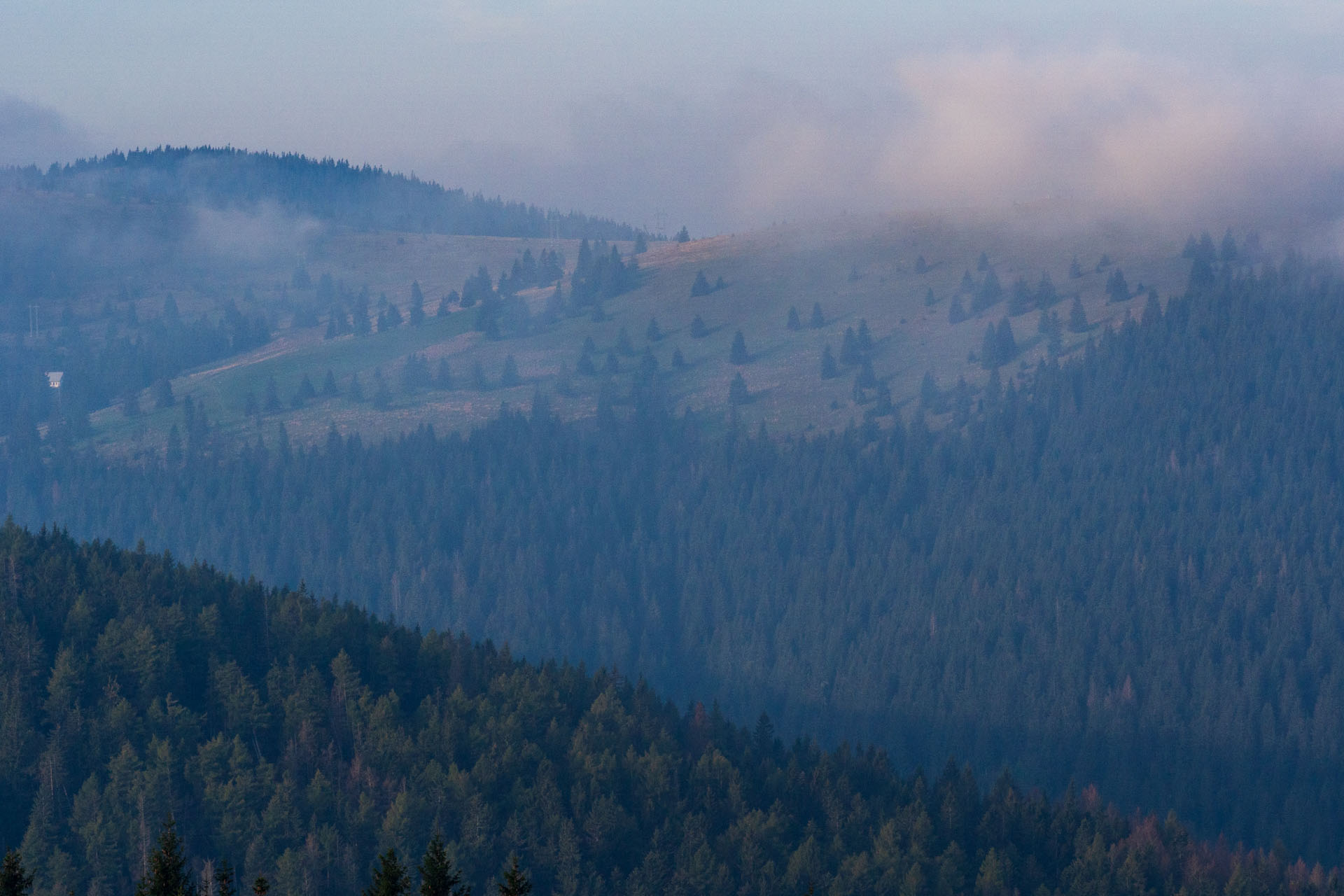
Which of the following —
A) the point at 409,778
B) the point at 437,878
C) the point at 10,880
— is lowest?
the point at 409,778

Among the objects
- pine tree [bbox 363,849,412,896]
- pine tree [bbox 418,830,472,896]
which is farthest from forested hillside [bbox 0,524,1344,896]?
pine tree [bbox 363,849,412,896]

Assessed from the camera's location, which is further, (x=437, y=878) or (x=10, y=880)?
(x=437, y=878)

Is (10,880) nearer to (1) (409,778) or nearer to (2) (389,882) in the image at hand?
(2) (389,882)

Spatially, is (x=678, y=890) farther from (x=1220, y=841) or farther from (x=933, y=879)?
(x=1220, y=841)

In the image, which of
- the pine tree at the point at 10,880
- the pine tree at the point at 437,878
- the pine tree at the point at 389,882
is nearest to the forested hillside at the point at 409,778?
the pine tree at the point at 437,878

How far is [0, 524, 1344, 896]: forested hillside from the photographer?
473ft

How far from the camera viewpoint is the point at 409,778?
512ft

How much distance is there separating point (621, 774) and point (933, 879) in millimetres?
27414

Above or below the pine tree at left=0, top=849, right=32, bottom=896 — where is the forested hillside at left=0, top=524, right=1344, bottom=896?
below

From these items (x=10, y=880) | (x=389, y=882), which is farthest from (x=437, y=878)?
(x=10, y=880)

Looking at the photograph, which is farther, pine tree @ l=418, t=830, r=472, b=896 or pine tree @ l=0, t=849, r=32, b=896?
pine tree @ l=418, t=830, r=472, b=896

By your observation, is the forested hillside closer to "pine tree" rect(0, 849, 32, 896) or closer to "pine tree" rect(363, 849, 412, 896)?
"pine tree" rect(363, 849, 412, 896)

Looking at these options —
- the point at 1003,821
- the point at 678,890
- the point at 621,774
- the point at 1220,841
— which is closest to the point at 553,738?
the point at 621,774

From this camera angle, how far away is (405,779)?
15500cm
